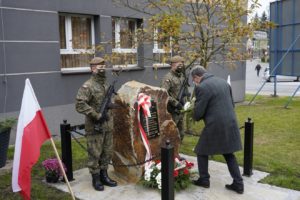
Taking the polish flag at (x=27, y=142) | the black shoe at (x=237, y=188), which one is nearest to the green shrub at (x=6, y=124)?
the polish flag at (x=27, y=142)

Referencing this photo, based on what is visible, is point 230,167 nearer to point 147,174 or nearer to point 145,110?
point 147,174

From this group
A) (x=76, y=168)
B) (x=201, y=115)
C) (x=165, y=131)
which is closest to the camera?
(x=201, y=115)

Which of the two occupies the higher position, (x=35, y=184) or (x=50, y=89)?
(x=50, y=89)

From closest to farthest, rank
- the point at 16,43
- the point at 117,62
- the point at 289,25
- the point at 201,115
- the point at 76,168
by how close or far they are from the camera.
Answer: the point at 201,115
the point at 76,168
the point at 16,43
the point at 117,62
the point at 289,25

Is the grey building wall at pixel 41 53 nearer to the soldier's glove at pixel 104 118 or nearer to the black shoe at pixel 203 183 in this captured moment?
the soldier's glove at pixel 104 118

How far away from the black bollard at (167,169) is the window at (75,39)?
582 cm

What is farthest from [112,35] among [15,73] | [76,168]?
[76,168]

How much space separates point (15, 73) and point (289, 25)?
38.0 feet

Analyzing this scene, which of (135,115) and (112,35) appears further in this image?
(112,35)

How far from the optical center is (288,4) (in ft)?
51.9

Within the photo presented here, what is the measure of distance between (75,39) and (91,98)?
503 centimetres

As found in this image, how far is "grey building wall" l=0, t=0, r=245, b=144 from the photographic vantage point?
27.5 ft

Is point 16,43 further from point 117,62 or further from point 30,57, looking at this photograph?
point 117,62

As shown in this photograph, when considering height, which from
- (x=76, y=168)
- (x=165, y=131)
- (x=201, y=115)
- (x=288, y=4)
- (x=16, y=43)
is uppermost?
(x=288, y=4)
